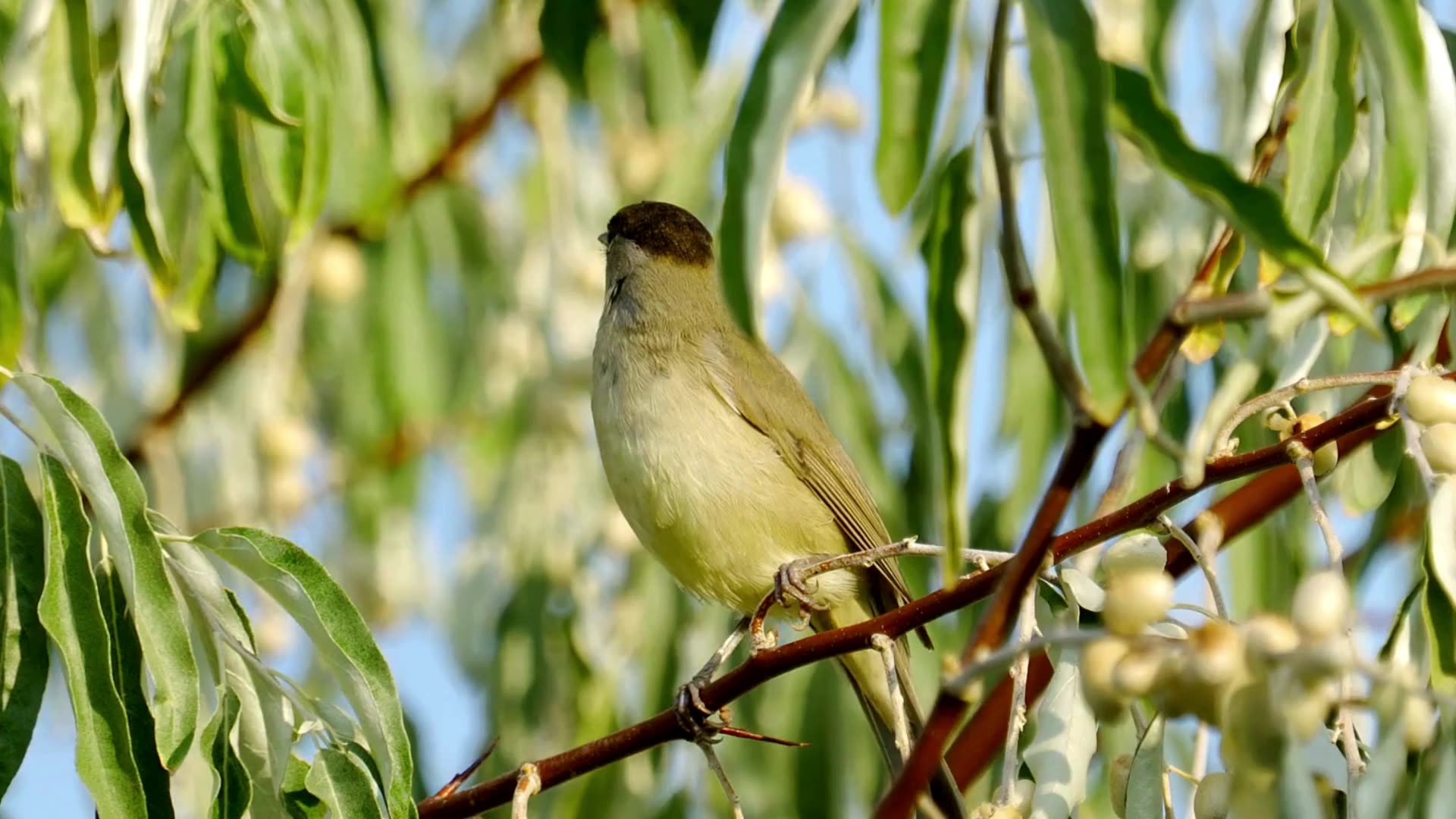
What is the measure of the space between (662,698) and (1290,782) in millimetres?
2531

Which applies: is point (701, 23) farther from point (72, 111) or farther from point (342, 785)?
point (342, 785)

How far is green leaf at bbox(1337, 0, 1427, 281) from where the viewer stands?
1.89 m

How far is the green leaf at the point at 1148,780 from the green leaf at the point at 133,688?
116 cm

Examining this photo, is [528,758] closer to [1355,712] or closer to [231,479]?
[231,479]

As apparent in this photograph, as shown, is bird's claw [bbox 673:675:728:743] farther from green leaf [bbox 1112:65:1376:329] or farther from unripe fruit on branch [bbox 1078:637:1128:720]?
green leaf [bbox 1112:65:1376:329]

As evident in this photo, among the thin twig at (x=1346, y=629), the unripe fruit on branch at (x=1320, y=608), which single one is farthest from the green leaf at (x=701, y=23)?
the unripe fruit on branch at (x=1320, y=608)

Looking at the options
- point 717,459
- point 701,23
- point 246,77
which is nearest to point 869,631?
point 246,77

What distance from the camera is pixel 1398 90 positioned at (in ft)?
6.36

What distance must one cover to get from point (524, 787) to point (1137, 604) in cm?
104

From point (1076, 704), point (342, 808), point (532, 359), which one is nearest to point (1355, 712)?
point (1076, 704)

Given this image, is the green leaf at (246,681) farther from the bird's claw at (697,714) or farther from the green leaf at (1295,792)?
the green leaf at (1295,792)

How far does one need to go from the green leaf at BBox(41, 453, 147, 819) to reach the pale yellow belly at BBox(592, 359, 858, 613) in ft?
5.15

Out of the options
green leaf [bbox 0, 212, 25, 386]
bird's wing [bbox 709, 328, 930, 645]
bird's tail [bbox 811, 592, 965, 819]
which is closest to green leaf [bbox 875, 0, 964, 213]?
green leaf [bbox 0, 212, 25, 386]

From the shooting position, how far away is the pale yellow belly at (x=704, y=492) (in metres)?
3.60
